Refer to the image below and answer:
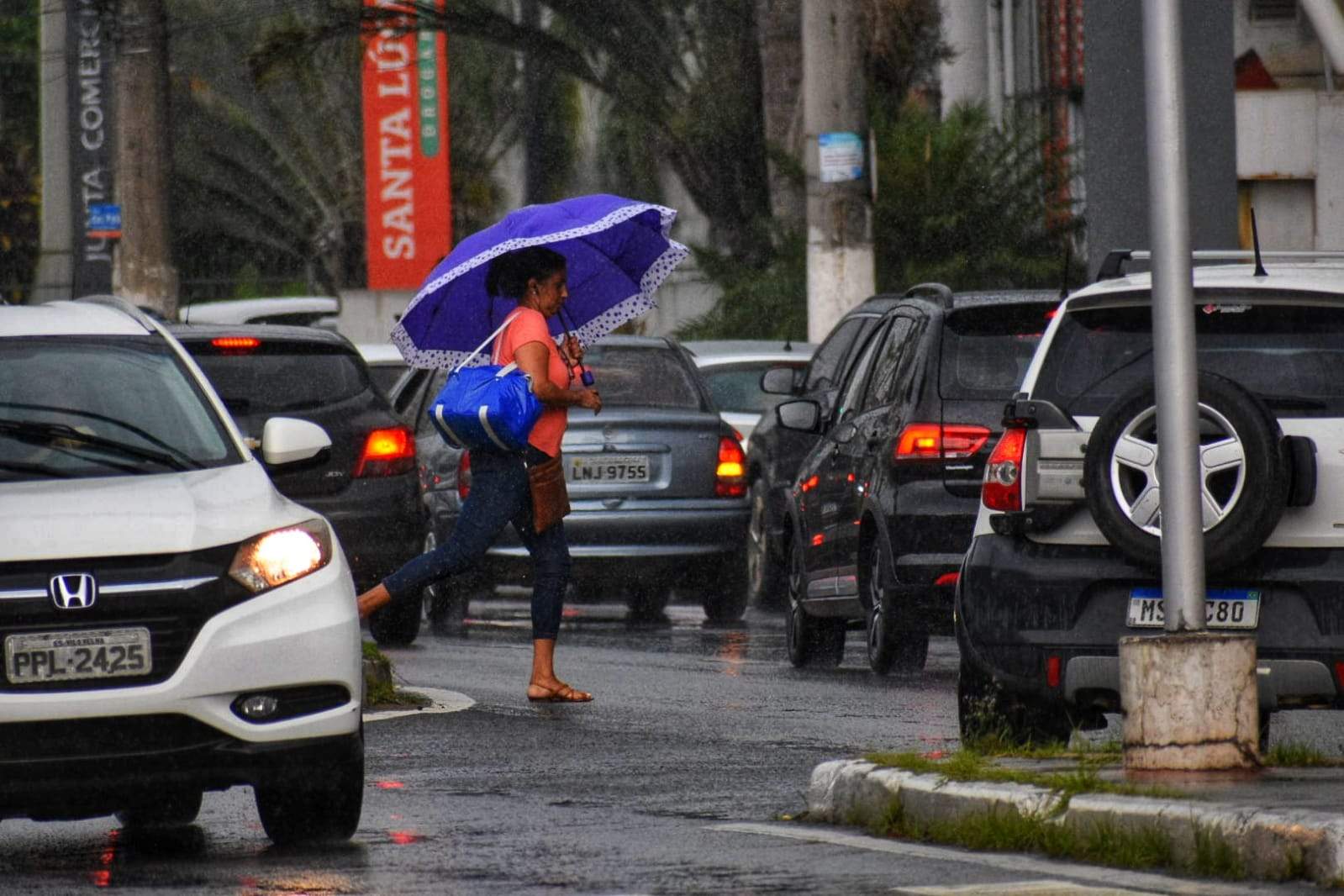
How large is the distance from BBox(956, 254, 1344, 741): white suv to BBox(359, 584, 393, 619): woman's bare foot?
3008mm

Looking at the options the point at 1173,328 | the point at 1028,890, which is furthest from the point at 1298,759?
the point at 1028,890

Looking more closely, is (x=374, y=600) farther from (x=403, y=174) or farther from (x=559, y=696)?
(x=403, y=174)

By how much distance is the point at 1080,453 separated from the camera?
8.55m

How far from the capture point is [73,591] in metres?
7.31

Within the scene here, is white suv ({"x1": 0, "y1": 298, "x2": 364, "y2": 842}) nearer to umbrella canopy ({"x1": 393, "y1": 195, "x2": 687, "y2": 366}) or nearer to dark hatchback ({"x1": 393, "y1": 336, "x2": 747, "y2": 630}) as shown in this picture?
umbrella canopy ({"x1": 393, "y1": 195, "x2": 687, "y2": 366})

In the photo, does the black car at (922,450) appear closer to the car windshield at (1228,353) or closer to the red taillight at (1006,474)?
the car windshield at (1228,353)

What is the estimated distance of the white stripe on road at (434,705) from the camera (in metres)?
11.2

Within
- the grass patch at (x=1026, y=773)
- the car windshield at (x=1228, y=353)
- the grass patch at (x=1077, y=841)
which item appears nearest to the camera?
the grass patch at (x=1077, y=841)

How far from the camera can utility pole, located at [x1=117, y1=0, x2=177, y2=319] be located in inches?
1168

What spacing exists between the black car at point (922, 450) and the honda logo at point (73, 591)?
517cm

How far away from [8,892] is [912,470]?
5967 mm

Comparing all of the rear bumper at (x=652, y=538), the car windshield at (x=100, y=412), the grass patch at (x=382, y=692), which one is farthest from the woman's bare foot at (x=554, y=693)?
the rear bumper at (x=652, y=538)

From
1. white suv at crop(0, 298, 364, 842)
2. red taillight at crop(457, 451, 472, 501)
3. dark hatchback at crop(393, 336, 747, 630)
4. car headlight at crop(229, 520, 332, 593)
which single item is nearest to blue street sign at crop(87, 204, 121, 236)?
dark hatchback at crop(393, 336, 747, 630)

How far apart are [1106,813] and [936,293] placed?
19.1ft
